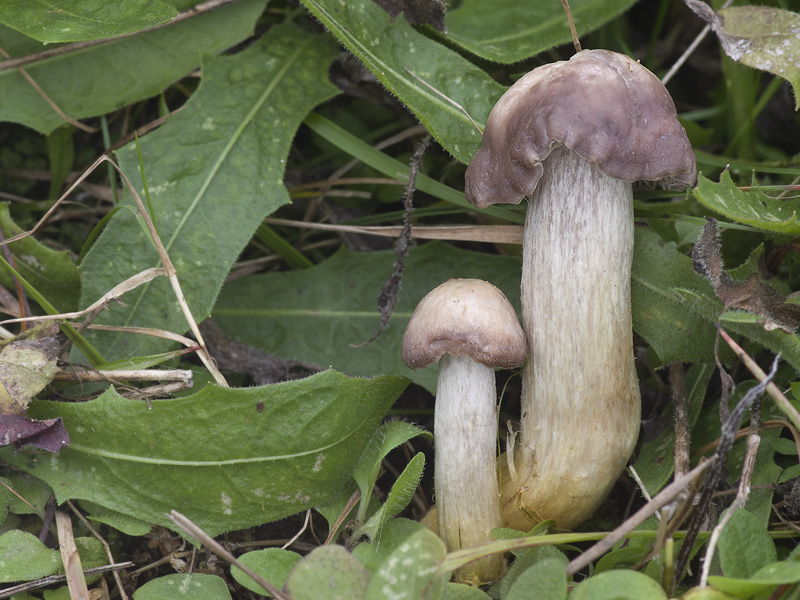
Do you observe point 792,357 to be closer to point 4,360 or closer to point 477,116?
point 477,116

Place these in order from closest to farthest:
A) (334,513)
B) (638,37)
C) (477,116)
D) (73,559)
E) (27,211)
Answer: (73,559) < (334,513) < (477,116) < (27,211) < (638,37)

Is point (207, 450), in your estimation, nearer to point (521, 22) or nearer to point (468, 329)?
point (468, 329)

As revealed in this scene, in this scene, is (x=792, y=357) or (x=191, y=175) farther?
(x=191, y=175)

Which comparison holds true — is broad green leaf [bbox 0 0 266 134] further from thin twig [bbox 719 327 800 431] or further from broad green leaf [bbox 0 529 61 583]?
thin twig [bbox 719 327 800 431]

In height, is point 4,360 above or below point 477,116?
below

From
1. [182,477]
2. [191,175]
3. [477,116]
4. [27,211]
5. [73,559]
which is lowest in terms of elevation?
[73,559]

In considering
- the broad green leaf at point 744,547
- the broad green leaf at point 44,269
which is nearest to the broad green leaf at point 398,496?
the broad green leaf at point 744,547

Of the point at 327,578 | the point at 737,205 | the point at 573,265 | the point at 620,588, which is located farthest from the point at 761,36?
the point at 327,578

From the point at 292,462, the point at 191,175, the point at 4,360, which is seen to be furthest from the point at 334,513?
the point at 191,175
